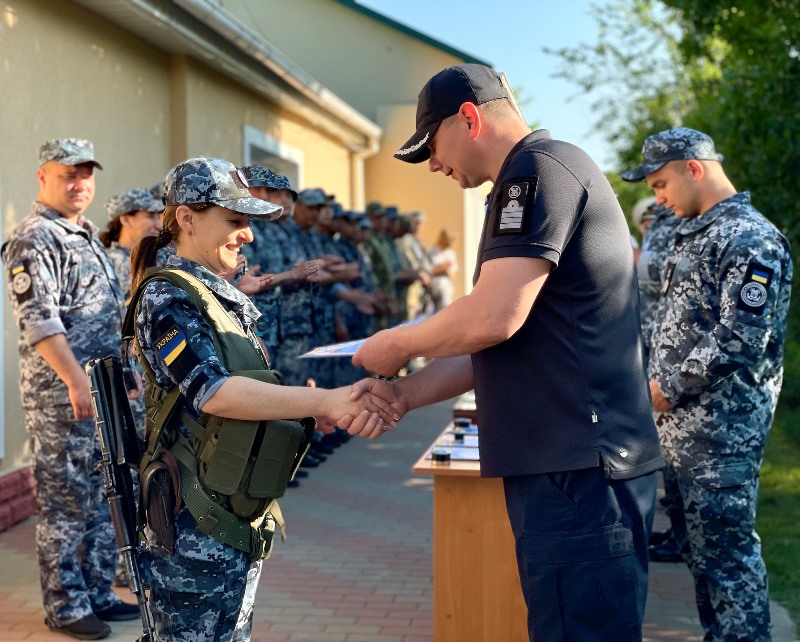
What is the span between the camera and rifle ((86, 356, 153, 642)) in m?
3.11

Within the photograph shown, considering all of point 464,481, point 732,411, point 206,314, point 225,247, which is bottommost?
point 464,481

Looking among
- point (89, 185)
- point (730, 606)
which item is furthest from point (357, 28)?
point (730, 606)

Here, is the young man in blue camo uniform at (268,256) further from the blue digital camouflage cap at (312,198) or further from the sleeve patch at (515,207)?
the sleeve patch at (515,207)

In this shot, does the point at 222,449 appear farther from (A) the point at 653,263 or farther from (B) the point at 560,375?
(A) the point at 653,263

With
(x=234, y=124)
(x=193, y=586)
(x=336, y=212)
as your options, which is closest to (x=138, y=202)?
(x=193, y=586)

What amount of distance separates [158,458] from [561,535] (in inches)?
43.2

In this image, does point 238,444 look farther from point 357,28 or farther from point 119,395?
point 357,28

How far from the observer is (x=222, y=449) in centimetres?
291

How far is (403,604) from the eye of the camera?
18.4ft

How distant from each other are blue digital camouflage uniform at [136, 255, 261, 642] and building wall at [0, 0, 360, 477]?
4662 mm

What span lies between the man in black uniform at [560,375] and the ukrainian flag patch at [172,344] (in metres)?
0.58

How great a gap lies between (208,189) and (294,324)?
6.04 m

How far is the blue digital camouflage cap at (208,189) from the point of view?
3064mm

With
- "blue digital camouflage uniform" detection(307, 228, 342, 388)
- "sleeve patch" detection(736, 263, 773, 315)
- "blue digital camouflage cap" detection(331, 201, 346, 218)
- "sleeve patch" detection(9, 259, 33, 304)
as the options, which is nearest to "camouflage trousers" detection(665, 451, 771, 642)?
"sleeve patch" detection(736, 263, 773, 315)
